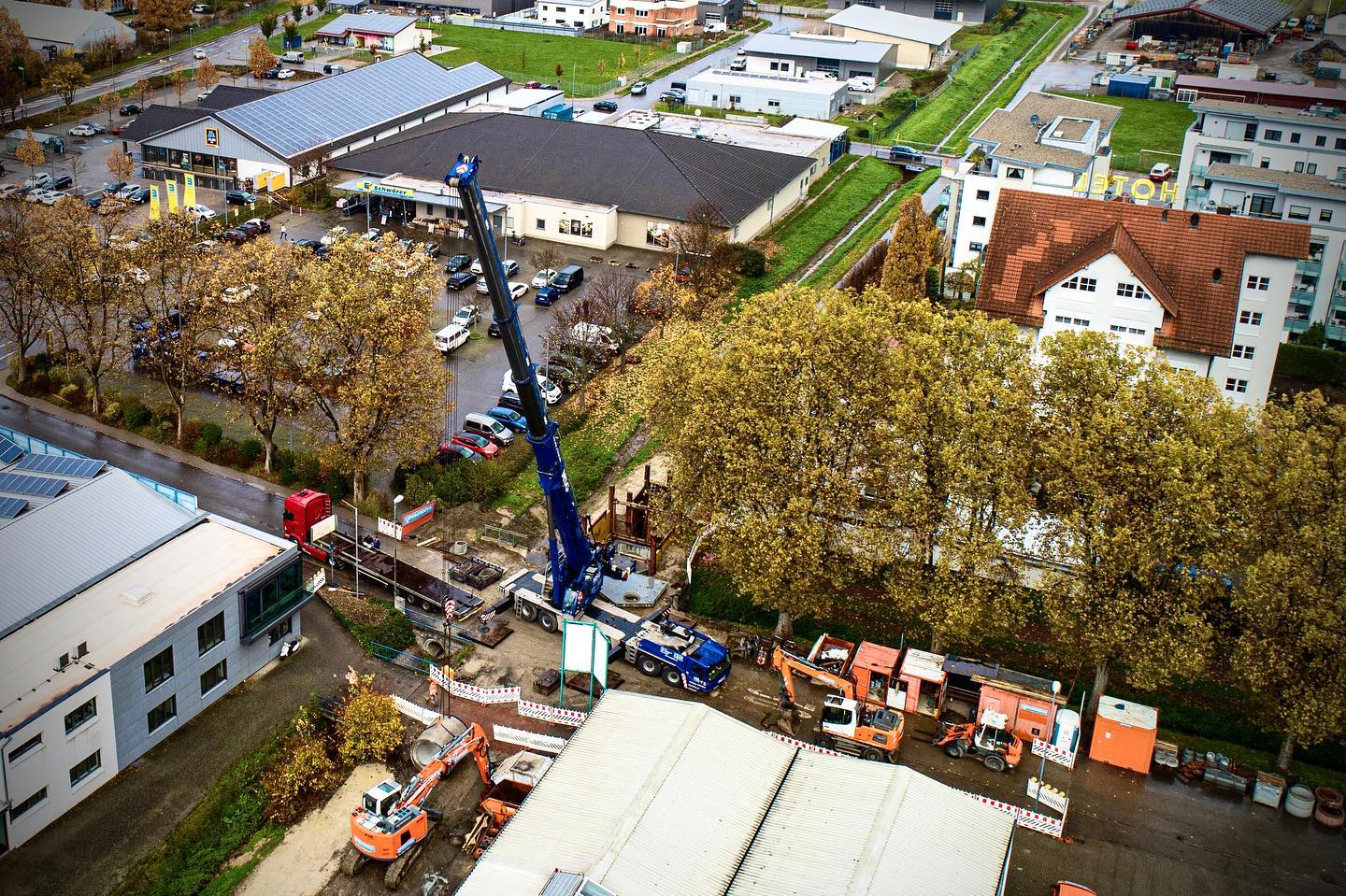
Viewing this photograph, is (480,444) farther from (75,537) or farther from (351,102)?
(351,102)

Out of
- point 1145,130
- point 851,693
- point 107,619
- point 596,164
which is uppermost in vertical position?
point 1145,130

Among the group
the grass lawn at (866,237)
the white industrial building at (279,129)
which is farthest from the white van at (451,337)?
the white industrial building at (279,129)

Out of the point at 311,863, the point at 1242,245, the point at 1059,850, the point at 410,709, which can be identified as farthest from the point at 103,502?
the point at 1242,245

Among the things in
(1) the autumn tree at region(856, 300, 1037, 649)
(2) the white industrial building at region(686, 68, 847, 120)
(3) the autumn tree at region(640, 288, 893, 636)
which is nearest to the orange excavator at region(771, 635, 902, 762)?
(3) the autumn tree at region(640, 288, 893, 636)

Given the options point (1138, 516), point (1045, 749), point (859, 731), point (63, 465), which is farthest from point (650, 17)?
point (1045, 749)

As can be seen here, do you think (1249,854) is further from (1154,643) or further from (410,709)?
(410,709)

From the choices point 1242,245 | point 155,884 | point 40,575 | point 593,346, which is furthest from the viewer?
point 593,346
